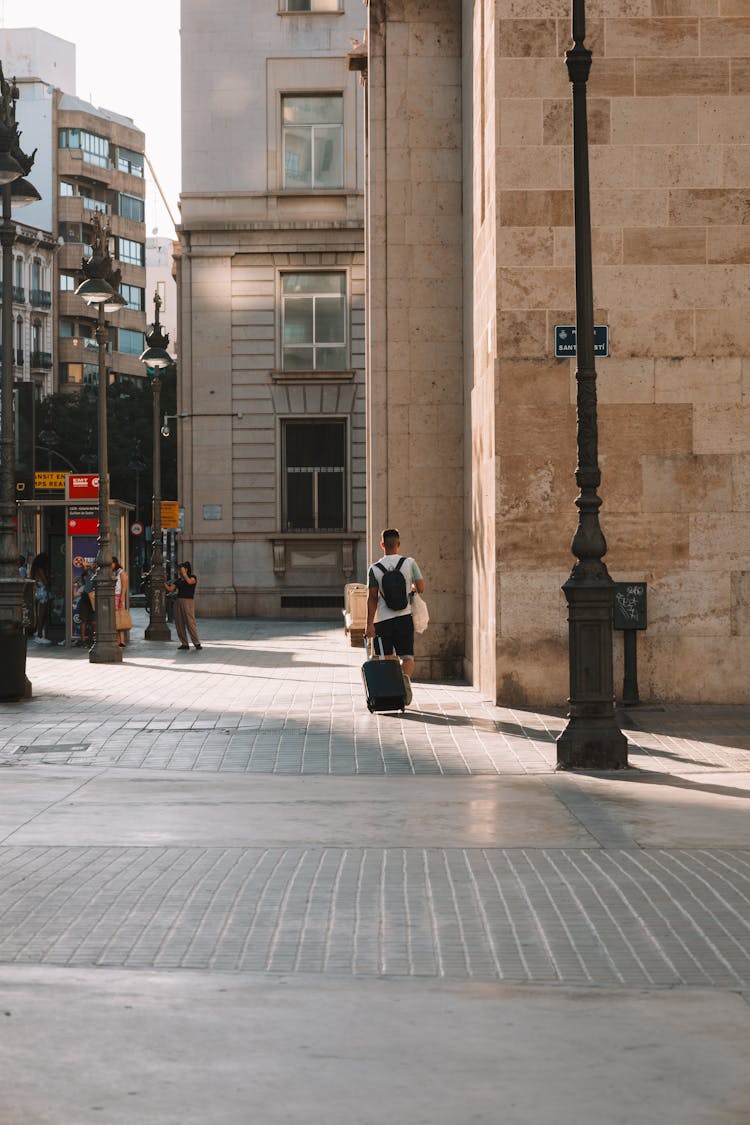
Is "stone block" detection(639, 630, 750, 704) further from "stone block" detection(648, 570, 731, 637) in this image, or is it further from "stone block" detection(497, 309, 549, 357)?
"stone block" detection(497, 309, 549, 357)

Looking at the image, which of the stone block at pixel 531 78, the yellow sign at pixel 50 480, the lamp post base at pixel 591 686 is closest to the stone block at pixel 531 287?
the stone block at pixel 531 78

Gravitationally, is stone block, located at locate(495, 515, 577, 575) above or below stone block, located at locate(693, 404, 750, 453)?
below

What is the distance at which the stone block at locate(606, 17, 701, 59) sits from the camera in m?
16.4

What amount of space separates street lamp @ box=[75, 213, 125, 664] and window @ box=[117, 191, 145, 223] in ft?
273

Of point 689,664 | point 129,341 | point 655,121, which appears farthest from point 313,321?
point 129,341

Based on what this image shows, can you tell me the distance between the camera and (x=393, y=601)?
17.0m

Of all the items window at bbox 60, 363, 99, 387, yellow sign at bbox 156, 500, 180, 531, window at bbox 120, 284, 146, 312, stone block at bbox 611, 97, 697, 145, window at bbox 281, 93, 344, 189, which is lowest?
yellow sign at bbox 156, 500, 180, 531

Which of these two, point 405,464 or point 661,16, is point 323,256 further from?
point 661,16

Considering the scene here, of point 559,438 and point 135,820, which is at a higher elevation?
point 559,438

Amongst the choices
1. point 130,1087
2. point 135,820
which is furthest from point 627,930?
point 135,820

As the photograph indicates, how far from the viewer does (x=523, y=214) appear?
640 inches

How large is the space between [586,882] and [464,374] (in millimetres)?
14496

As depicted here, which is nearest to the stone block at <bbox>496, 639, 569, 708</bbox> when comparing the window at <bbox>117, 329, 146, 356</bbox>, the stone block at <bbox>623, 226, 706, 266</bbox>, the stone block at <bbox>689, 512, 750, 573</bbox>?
the stone block at <bbox>689, 512, 750, 573</bbox>

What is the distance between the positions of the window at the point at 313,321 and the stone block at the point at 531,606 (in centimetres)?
3130
